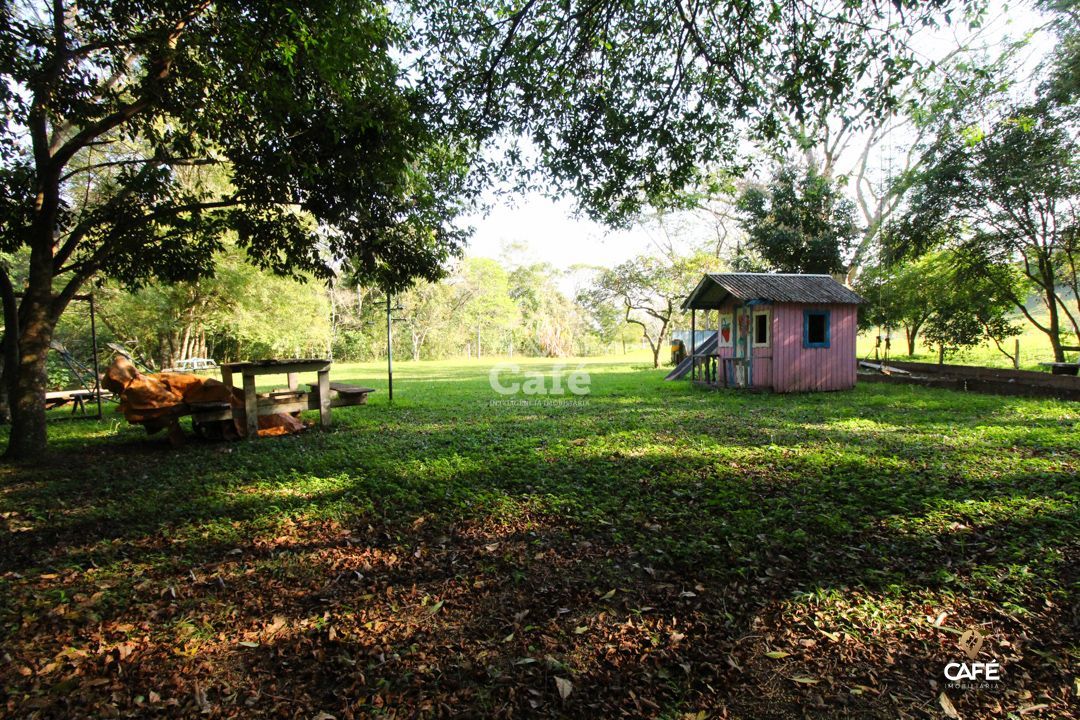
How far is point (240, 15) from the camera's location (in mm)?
5352

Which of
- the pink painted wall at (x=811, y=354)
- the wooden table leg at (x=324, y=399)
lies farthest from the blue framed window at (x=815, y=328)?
the wooden table leg at (x=324, y=399)

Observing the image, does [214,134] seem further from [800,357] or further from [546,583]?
[800,357]

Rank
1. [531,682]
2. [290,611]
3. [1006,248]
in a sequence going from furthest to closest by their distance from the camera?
[1006,248] → [290,611] → [531,682]

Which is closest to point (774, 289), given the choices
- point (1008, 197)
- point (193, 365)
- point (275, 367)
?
point (1008, 197)

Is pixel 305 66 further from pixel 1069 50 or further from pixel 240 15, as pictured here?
pixel 1069 50

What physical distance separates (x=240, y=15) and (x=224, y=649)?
19.8 ft

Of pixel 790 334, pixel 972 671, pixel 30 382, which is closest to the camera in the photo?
pixel 972 671

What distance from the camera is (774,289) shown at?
44.9 feet

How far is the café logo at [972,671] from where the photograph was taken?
89.7 inches

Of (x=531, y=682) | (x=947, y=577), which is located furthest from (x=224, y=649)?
(x=947, y=577)

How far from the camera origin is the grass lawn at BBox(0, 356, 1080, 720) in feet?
7.47

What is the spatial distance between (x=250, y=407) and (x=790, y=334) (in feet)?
41.5

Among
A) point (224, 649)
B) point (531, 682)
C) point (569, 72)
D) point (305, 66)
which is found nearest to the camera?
point (531, 682)

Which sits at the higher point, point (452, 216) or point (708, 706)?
point (452, 216)
